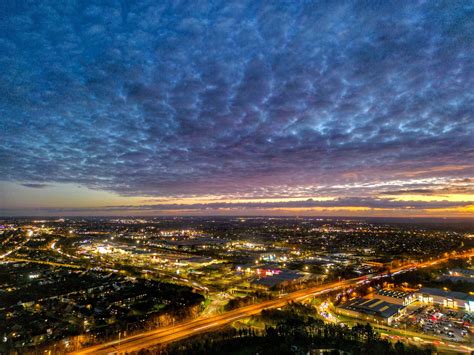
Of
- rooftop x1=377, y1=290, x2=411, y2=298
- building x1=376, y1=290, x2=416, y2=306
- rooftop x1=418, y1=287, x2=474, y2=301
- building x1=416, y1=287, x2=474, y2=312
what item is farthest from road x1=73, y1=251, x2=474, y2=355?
rooftop x1=418, y1=287, x2=474, y2=301

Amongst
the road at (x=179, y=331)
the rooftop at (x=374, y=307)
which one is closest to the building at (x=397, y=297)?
the rooftop at (x=374, y=307)

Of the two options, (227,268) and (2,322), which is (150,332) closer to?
(2,322)

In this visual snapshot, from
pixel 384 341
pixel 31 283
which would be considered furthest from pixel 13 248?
pixel 384 341

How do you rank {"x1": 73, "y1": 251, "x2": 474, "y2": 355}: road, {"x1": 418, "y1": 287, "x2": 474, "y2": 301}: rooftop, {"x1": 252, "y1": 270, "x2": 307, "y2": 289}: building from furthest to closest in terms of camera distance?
{"x1": 252, "y1": 270, "x2": 307, "y2": 289}: building < {"x1": 418, "y1": 287, "x2": 474, "y2": 301}: rooftop < {"x1": 73, "y1": 251, "x2": 474, "y2": 355}: road

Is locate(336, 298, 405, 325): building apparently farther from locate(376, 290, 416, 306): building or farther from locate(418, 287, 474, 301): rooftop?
locate(418, 287, 474, 301): rooftop

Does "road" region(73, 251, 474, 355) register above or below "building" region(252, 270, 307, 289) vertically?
below

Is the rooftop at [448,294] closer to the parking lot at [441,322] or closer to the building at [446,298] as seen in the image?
the building at [446,298]
